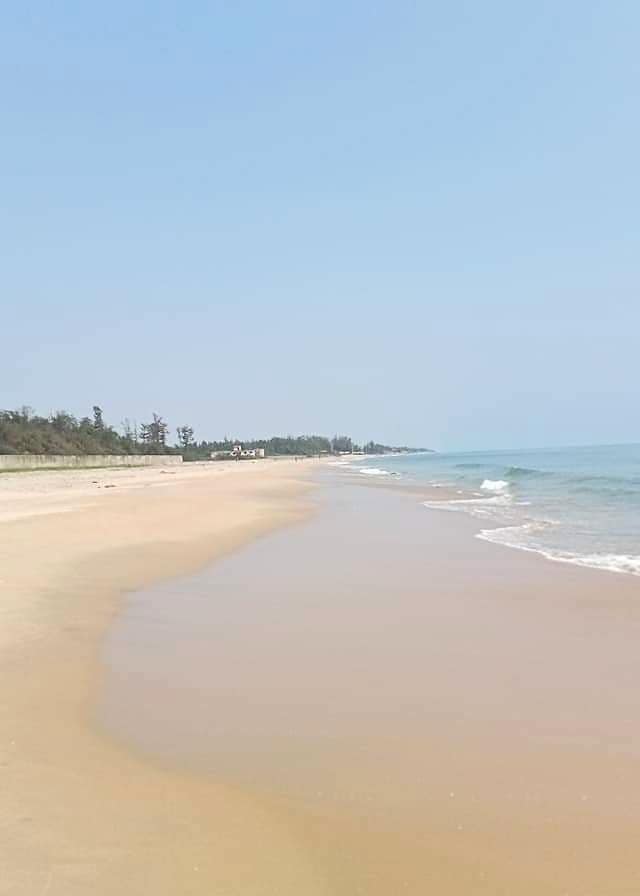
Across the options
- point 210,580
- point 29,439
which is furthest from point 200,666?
point 29,439

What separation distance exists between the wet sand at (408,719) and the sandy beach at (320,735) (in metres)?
0.02

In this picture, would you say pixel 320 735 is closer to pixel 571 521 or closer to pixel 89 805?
pixel 89 805

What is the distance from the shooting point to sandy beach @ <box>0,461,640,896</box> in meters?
3.28

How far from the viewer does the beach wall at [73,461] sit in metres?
72.9

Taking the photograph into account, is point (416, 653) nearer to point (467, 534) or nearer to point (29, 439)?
point (467, 534)

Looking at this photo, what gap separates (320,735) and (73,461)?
290ft

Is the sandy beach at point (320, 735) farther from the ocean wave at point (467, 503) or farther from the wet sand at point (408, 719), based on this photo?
the ocean wave at point (467, 503)

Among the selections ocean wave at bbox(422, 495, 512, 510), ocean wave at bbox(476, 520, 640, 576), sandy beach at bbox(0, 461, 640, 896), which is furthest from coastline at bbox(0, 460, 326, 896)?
ocean wave at bbox(422, 495, 512, 510)

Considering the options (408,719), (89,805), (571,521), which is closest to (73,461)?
(571,521)

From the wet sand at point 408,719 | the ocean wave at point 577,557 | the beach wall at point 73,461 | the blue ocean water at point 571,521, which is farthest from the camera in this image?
the beach wall at point 73,461

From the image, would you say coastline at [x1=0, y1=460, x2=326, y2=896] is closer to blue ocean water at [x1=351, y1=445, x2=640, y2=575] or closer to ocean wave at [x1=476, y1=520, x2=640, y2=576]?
ocean wave at [x1=476, y1=520, x2=640, y2=576]

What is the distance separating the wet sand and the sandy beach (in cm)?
2

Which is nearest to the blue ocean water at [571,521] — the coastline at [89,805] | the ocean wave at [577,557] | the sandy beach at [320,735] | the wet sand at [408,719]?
the ocean wave at [577,557]

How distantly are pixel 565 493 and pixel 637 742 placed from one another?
30070mm
